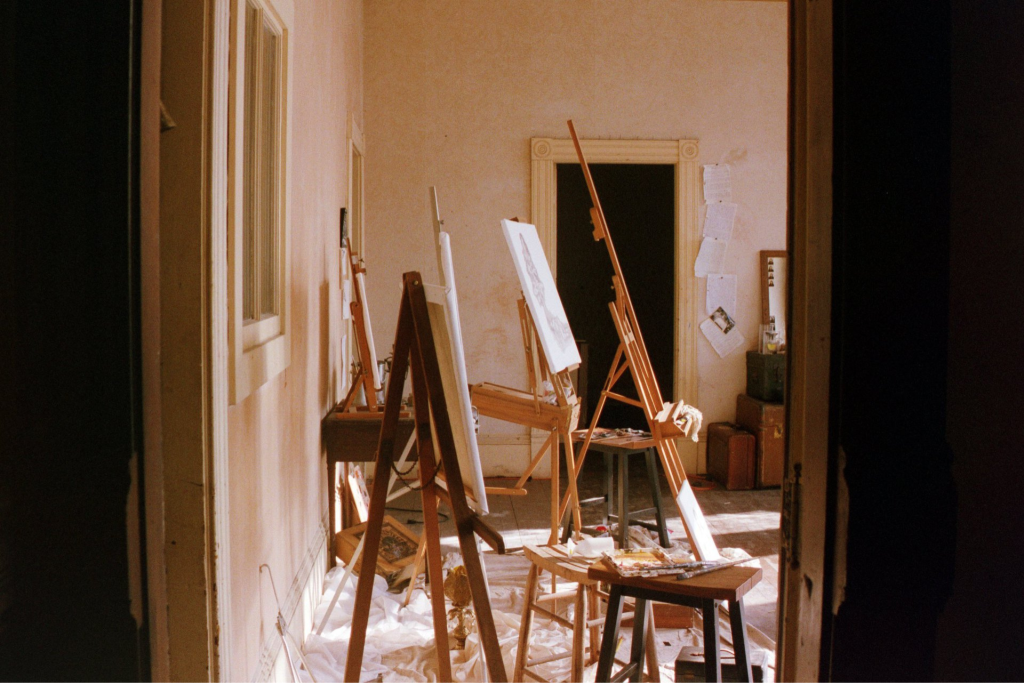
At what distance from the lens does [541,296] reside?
11.0ft

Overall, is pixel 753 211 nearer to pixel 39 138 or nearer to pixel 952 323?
pixel 952 323

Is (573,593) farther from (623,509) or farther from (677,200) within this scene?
(677,200)

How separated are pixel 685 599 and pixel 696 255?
4.38 m

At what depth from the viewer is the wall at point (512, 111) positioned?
19.4ft

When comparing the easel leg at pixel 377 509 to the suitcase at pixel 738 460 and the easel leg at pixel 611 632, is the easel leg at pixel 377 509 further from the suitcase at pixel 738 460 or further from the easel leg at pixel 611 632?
the suitcase at pixel 738 460

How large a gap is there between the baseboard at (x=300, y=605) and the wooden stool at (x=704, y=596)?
1037mm

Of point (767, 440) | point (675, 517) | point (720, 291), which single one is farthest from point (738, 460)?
point (720, 291)

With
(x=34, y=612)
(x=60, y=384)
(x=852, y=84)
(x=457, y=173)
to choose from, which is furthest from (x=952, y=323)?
(x=457, y=173)

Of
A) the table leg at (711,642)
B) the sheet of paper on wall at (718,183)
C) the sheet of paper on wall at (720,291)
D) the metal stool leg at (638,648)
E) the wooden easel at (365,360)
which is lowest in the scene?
the metal stool leg at (638,648)

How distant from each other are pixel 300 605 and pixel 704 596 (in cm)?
168

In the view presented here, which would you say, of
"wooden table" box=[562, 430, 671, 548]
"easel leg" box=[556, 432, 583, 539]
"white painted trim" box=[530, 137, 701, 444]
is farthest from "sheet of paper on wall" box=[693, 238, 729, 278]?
"easel leg" box=[556, 432, 583, 539]

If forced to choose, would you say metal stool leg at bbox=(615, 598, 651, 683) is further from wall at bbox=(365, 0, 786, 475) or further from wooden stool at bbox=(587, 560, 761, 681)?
wall at bbox=(365, 0, 786, 475)

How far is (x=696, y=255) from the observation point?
6.20m

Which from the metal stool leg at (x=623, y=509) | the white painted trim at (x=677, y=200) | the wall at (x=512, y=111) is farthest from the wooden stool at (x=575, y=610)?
the white painted trim at (x=677, y=200)
